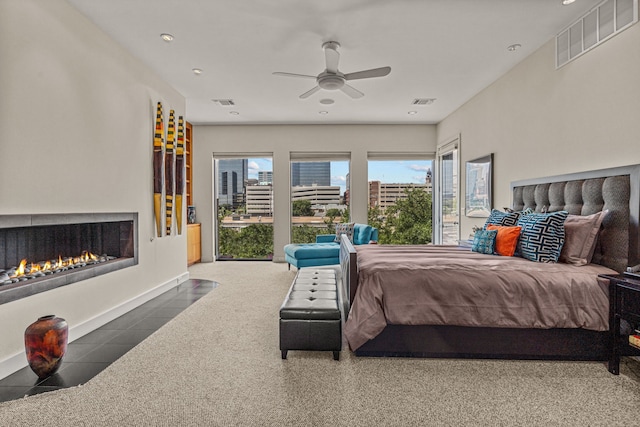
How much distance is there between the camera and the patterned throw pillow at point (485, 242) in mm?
3252

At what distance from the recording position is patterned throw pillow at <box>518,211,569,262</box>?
276 cm

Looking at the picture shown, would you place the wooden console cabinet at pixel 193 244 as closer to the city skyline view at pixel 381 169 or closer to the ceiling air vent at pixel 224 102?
the city skyline view at pixel 381 169

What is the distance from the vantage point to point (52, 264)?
3002 millimetres

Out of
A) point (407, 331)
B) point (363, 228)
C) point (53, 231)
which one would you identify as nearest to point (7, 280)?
point (53, 231)

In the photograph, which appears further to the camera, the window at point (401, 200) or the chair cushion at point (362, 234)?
the window at point (401, 200)

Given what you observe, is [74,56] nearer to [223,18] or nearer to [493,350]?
[223,18]

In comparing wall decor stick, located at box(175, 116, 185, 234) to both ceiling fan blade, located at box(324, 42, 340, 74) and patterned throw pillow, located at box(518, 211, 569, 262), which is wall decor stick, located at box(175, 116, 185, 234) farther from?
patterned throw pillow, located at box(518, 211, 569, 262)

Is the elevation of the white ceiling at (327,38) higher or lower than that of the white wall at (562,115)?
higher

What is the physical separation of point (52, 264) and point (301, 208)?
4766 mm

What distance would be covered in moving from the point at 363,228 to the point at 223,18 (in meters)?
3.90

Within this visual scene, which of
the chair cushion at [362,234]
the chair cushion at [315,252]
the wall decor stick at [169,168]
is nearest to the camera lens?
the wall decor stick at [169,168]

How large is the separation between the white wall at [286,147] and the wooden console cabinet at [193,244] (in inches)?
6.3

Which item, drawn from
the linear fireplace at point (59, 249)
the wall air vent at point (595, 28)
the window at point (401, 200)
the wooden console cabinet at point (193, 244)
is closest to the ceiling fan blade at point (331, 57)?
the wall air vent at point (595, 28)

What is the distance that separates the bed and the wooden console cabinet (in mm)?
4842
